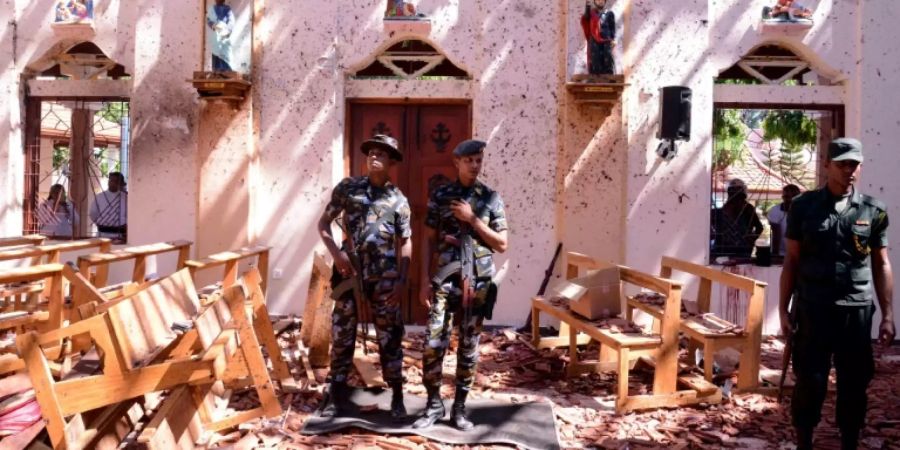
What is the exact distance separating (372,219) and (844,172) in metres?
3.20

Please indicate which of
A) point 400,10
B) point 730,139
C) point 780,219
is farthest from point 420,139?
point 730,139

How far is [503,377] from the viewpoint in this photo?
6.79 m

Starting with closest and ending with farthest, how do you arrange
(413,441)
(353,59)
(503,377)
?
(413,441) → (503,377) → (353,59)

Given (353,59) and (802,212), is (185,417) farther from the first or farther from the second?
(353,59)

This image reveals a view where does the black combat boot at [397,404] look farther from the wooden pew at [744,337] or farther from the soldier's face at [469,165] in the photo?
the wooden pew at [744,337]

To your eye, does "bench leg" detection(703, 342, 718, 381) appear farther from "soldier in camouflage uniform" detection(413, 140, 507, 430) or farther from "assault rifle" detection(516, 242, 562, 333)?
"assault rifle" detection(516, 242, 562, 333)

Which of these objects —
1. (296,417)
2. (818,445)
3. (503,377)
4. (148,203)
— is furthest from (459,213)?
(148,203)

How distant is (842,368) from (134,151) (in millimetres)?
7883

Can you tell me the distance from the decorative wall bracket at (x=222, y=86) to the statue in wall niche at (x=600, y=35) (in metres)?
4.09

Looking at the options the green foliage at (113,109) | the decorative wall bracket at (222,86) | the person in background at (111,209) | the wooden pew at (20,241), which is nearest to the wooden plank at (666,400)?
the decorative wall bracket at (222,86)

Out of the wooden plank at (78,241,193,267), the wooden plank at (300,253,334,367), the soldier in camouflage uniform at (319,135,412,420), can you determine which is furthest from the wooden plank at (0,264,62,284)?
the wooden plank at (300,253,334,367)

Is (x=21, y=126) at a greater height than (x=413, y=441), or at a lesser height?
greater

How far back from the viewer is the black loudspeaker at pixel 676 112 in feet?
26.3

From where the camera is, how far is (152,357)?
4.50 meters
